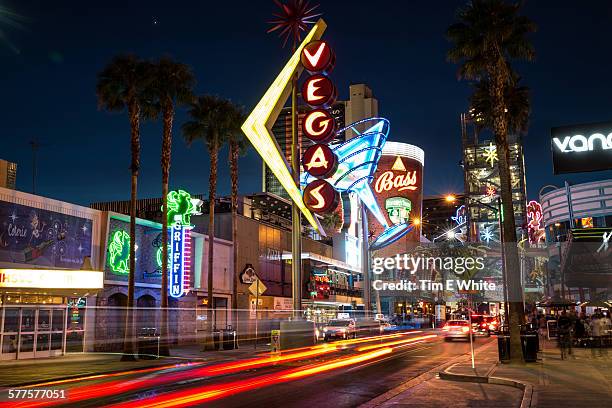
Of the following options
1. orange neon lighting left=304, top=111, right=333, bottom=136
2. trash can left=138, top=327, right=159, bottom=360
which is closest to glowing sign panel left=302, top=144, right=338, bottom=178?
orange neon lighting left=304, top=111, right=333, bottom=136

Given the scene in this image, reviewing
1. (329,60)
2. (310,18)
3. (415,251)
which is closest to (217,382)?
(329,60)

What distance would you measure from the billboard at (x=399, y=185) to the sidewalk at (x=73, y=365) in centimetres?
7069

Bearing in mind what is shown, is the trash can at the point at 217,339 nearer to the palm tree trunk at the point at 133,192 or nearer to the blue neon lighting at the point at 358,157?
the palm tree trunk at the point at 133,192

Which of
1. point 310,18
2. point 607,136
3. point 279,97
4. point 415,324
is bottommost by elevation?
point 415,324

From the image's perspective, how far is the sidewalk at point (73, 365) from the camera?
19609mm

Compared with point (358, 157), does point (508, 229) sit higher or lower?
lower

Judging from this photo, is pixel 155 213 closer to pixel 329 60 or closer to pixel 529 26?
pixel 329 60

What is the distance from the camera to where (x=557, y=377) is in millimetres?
17984

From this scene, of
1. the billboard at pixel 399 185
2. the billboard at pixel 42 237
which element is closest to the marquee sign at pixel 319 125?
the billboard at pixel 42 237

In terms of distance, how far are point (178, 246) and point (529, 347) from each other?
2158 cm

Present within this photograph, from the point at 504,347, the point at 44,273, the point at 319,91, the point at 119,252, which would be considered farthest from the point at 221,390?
the point at 319,91

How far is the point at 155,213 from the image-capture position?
163 feet

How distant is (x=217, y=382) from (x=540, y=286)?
312 ft

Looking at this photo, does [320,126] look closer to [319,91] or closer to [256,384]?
[319,91]
